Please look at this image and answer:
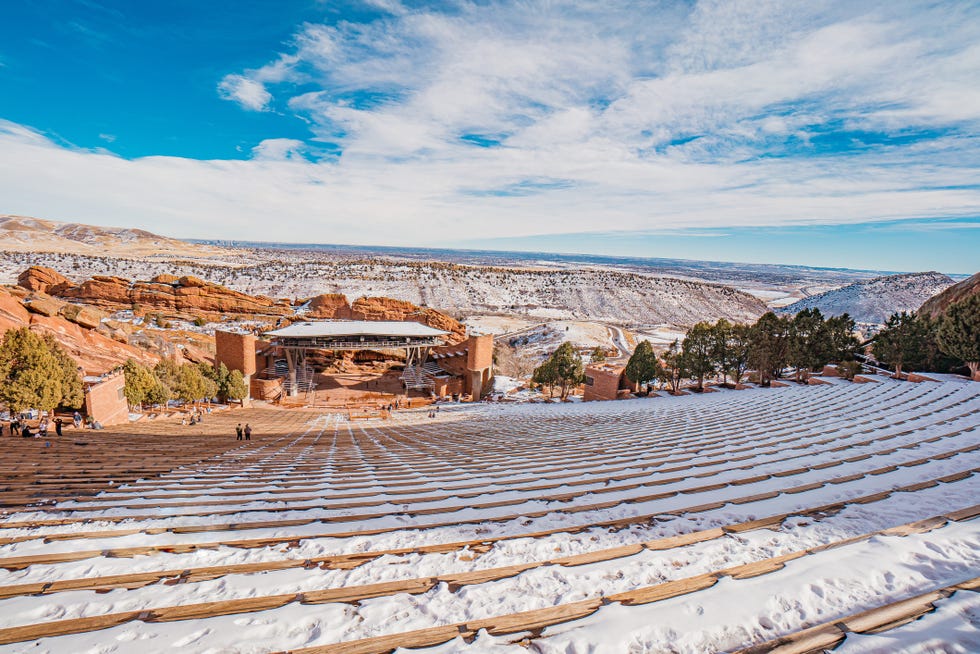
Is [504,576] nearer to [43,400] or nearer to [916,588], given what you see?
[916,588]

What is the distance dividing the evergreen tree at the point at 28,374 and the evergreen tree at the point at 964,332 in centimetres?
3676

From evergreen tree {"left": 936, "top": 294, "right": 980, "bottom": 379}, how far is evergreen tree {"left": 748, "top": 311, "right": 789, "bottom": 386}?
6746 millimetres

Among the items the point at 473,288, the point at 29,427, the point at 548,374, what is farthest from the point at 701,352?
the point at 473,288

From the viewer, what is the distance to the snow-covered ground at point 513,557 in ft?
8.07

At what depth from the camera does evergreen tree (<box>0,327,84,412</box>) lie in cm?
1520

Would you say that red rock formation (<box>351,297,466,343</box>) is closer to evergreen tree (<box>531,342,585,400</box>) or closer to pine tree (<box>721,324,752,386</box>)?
evergreen tree (<box>531,342,585,400</box>)

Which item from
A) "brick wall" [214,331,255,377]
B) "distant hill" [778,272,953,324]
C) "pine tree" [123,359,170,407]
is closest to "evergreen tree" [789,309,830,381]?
"pine tree" [123,359,170,407]

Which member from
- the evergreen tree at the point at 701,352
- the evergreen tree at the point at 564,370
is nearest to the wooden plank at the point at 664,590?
the evergreen tree at the point at 701,352

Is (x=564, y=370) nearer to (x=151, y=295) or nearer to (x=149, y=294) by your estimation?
(x=151, y=295)

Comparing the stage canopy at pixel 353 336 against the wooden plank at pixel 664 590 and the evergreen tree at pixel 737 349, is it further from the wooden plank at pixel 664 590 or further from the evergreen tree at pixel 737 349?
the wooden plank at pixel 664 590

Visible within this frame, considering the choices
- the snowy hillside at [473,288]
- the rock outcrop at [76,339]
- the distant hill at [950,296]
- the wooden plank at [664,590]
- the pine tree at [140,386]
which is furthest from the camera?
the snowy hillside at [473,288]

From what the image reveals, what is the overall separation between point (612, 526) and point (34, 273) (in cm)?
7889

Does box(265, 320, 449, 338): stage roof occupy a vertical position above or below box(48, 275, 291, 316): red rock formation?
below

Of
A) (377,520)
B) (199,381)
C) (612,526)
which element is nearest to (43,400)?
(199,381)
